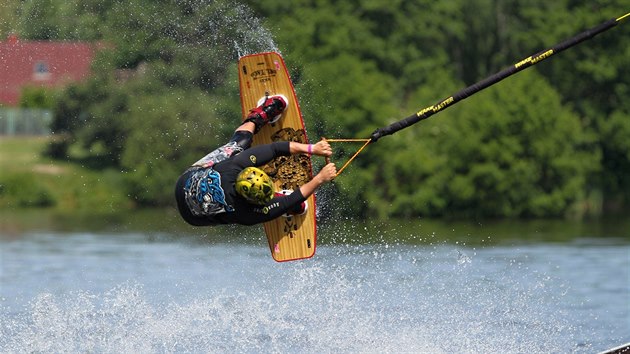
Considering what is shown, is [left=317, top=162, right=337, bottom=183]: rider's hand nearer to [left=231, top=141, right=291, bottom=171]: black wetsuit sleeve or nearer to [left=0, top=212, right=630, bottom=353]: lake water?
[left=231, top=141, right=291, bottom=171]: black wetsuit sleeve

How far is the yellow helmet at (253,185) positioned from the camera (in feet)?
38.1

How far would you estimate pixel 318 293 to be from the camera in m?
17.2

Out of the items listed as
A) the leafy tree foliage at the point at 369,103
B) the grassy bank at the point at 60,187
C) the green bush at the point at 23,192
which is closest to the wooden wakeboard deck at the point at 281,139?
the leafy tree foliage at the point at 369,103

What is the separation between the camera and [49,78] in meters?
39.7

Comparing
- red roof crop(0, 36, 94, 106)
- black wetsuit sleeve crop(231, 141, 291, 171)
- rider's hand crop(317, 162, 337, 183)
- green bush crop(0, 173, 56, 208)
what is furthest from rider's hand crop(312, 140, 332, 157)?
green bush crop(0, 173, 56, 208)

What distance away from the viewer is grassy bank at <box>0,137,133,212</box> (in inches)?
1454

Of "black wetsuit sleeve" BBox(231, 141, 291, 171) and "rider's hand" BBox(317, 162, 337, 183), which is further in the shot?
"black wetsuit sleeve" BBox(231, 141, 291, 171)

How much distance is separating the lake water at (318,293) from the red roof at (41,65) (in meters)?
7.59

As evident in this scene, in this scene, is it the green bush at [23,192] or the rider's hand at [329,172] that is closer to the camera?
the rider's hand at [329,172]

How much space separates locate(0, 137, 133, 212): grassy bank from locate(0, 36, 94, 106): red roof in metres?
1.89

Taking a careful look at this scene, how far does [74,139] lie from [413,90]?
37.8ft

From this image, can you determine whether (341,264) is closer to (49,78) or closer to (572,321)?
(572,321)

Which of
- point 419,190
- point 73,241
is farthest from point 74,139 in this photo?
point 73,241

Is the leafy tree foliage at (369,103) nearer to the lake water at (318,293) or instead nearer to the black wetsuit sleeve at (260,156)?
the lake water at (318,293)
